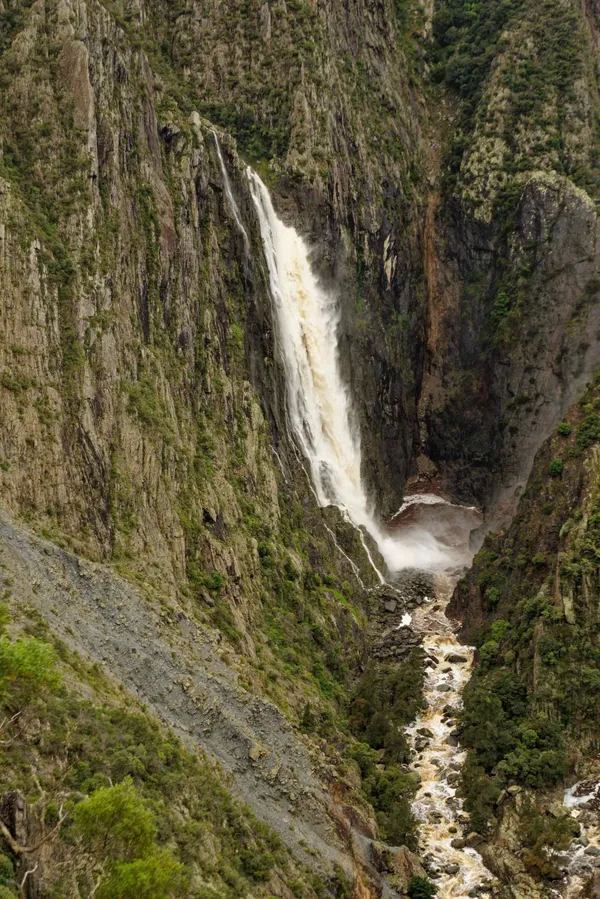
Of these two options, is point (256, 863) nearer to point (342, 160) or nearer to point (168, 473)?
point (168, 473)

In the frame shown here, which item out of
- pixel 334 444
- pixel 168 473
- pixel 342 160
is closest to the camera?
pixel 168 473

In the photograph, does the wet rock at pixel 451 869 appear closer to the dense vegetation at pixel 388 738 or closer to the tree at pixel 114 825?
the dense vegetation at pixel 388 738

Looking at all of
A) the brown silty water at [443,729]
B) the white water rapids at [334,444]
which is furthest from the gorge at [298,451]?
the white water rapids at [334,444]

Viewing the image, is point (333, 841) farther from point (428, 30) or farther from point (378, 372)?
point (428, 30)

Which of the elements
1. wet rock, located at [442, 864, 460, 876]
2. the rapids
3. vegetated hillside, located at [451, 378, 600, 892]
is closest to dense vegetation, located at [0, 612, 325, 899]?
wet rock, located at [442, 864, 460, 876]

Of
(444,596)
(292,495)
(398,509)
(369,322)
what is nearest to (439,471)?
(398,509)

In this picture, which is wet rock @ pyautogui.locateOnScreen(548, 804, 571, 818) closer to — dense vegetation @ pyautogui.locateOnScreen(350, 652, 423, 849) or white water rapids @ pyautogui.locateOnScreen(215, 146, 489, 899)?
dense vegetation @ pyautogui.locateOnScreen(350, 652, 423, 849)

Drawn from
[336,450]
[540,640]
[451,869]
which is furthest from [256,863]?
[336,450]
